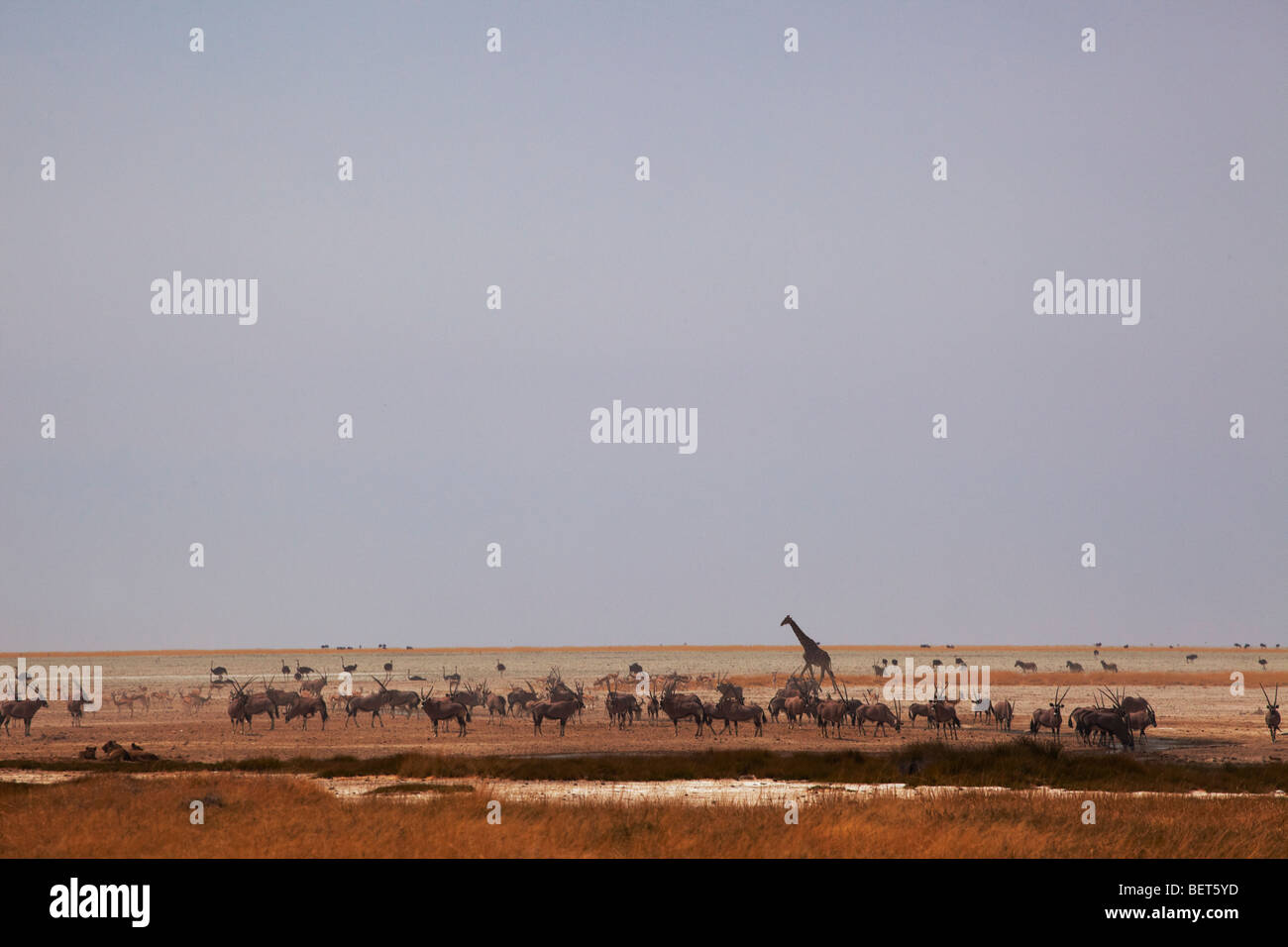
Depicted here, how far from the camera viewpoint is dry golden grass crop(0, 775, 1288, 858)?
15.3 m

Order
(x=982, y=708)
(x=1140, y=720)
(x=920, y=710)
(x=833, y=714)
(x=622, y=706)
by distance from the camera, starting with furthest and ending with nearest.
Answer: (x=982, y=708)
(x=622, y=706)
(x=920, y=710)
(x=833, y=714)
(x=1140, y=720)

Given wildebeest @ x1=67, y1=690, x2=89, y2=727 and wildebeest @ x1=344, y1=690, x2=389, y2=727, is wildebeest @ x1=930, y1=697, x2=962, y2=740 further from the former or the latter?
wildebeest @ x1=67, y1=690, x2=89, y2=727

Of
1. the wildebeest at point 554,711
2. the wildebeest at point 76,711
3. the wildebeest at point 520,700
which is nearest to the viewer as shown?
the wildebeest at point 554,711

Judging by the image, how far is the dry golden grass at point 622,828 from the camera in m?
15.3

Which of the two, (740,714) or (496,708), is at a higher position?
(740,714)

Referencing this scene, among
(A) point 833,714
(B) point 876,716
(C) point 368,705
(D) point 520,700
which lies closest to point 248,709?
(C) point 368,705

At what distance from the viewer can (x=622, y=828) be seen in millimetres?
16953

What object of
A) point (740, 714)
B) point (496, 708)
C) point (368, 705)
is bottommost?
point (496, 708)

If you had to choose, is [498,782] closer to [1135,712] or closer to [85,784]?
[85,784]

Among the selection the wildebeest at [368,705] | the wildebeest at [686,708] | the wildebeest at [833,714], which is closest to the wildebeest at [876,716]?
the wildebeest at [833,714]

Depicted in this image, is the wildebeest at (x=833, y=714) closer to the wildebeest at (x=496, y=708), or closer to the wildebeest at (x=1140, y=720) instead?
the wildebeest at (x=1140, y=720)

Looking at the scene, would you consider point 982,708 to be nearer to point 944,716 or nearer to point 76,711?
point 944,716
